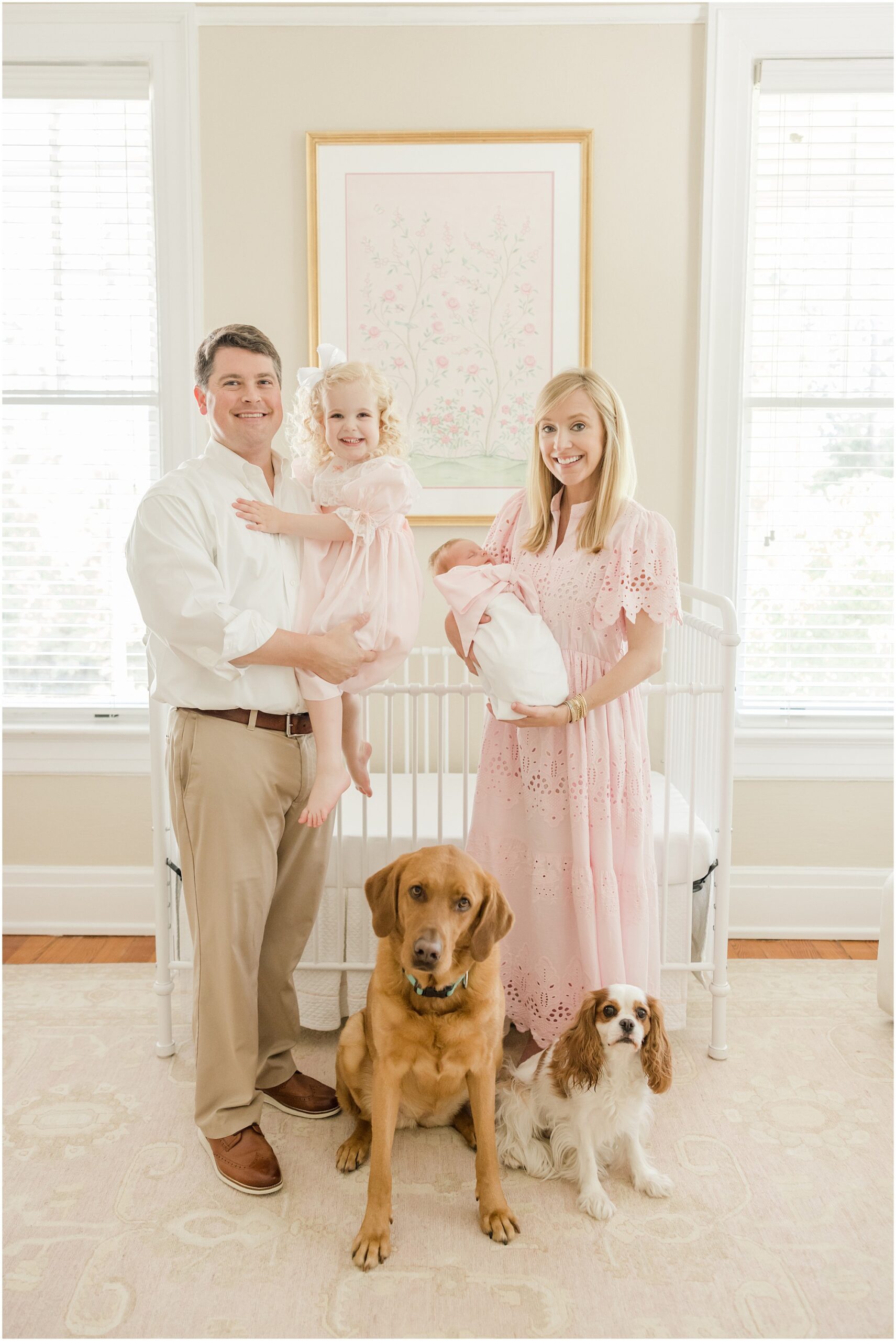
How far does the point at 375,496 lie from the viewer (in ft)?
5.89

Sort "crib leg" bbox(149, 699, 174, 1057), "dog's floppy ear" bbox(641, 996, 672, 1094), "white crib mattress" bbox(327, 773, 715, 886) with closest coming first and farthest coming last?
"dog's floppy ear" bbox(641, 996, 672, 1094)
"crib leg" bbox(149, 699, 174, 1057)
"white crib mattress" bbox(327, 773, 715, 886)

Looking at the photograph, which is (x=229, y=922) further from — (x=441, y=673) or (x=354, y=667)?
(x=441, y=673)

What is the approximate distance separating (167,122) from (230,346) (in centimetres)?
159

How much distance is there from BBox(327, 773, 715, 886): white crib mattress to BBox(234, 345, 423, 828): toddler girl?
48 cm

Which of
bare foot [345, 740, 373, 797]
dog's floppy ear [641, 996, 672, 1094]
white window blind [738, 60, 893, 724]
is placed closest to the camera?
dog's floppy ear [641, 996, 672, 1094]

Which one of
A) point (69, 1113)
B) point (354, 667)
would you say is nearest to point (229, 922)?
point (354, 667)

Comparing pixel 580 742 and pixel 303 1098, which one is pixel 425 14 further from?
pixel 303 1098

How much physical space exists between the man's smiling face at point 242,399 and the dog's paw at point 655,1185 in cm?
159

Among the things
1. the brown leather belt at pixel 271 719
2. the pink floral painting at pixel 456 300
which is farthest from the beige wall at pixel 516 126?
Result: the brown leather belt at pixel 271 719

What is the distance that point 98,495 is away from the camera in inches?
119

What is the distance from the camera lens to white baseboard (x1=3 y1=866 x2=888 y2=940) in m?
3.03

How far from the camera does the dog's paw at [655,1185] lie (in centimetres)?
178

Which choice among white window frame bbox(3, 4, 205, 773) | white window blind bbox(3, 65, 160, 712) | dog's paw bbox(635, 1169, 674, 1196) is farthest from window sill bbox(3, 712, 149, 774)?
dog's paw bbox(635, 1169, 674, 1196)

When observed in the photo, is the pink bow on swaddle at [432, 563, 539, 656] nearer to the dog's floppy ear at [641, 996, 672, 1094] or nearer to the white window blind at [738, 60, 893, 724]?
the dog's floppy ear at [641, 996, 672, 1094]
